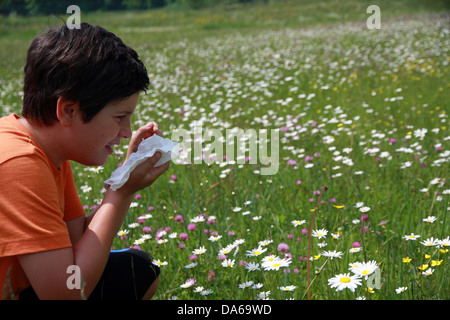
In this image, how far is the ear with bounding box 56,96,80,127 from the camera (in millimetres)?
1541

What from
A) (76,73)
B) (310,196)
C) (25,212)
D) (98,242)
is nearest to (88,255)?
(98,242)

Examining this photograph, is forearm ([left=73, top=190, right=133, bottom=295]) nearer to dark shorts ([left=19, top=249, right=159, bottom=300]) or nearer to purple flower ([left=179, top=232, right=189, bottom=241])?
dark shorts ([left=19, top=249, right=159, bottom=300])

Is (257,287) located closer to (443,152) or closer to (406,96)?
(443,152)

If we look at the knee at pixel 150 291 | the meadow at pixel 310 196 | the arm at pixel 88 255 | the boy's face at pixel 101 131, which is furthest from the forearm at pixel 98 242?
the meadow at pixel 310 196

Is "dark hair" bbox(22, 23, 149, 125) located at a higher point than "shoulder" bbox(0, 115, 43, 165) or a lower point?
higher

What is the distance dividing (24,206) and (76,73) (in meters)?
0.47

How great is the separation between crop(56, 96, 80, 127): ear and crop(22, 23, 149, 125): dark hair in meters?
0.02

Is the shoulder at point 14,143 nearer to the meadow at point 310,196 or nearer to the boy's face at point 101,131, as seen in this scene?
the boy's face at point 101,131

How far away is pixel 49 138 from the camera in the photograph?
5.33ft

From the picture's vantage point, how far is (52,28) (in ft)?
5.67

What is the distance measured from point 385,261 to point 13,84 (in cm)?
843

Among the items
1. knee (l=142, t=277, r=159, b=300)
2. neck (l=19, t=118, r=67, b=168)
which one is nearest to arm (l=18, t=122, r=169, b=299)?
neck (l=19, t=118, r=67, b=168)

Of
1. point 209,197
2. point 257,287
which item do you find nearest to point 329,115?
point 209,197

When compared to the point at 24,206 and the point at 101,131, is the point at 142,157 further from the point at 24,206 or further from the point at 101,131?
the point at 24,206
